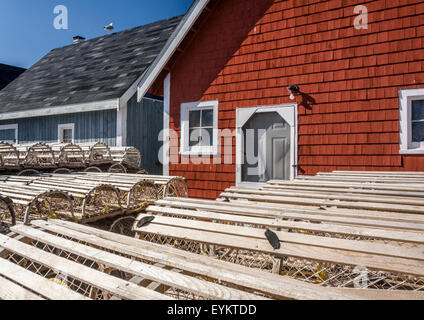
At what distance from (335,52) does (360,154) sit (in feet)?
6.88

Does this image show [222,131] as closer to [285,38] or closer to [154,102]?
[285,38]

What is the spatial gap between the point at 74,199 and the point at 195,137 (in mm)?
3419

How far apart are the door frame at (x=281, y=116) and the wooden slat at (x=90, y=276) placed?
5.45 m

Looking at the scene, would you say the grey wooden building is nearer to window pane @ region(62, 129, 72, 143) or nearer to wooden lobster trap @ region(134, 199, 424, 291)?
window pane @ region(62, 129, 72, 143)

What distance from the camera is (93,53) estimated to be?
49.8 feet

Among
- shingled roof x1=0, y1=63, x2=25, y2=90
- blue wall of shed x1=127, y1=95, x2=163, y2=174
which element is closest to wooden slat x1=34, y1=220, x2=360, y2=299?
blue wall of shed x1=127, y1=95, x2=163, y2=174

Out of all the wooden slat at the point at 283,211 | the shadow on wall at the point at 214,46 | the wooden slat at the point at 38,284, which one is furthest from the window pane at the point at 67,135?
the wooden slat at the point at 38,284

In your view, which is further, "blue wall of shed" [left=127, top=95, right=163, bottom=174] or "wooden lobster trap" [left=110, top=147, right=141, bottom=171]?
"blue wall of shed" [left=127, top=95, right=163, bottom=174]

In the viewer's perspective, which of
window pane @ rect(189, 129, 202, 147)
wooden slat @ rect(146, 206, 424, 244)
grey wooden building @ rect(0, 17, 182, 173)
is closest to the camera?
wooden slat @ rect(146, 206, 424, 244)

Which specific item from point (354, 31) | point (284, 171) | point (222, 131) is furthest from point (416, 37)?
point (222, 131)

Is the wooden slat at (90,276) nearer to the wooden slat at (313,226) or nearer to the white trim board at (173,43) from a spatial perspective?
the wooden slat at (313,226)

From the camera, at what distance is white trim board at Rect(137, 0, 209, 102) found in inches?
291

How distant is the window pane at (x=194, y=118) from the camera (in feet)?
26.0

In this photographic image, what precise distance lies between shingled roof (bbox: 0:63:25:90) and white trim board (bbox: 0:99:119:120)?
352 inches
